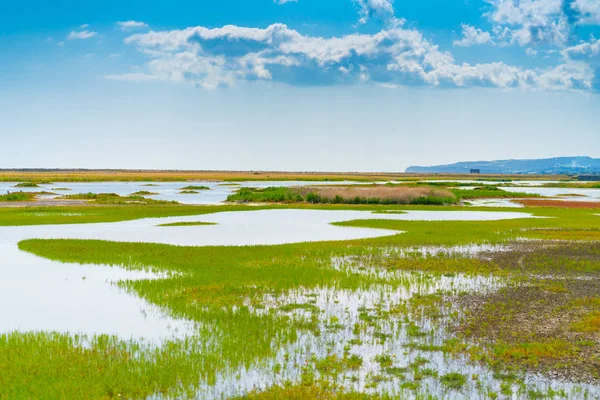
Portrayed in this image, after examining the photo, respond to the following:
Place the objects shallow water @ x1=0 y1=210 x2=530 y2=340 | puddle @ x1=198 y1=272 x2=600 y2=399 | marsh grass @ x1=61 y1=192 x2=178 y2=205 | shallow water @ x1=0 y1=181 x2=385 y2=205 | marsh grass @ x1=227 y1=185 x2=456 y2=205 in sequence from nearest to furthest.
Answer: puddle @ x1=198 y1=272 x2=600 y2=399, shallow water @ x1=0 y1=210 x2=530 y2=340, marsh grass @ x1=61 y1=192 x2=178 y2=205, marsh grass @ x1=227 y1=185 x2=456 y2=205, shallow water @ x1=0 y1=181 x2=385 y2=205

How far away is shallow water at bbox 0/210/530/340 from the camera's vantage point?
14633 millimetres

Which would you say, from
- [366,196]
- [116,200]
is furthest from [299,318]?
[116,200]

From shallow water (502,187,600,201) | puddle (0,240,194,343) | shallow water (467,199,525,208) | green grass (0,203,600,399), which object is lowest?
puddle (0,240,194,343)

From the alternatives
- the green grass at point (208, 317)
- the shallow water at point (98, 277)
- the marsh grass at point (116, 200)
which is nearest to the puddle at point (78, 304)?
the shallow water at point (98, 277)

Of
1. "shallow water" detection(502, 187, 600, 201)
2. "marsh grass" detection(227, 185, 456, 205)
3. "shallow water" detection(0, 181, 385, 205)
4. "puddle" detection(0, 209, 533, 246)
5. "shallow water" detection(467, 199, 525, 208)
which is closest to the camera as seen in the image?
"puddle" detection(0, 209, 533, 246)

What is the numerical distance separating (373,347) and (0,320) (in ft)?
32.0

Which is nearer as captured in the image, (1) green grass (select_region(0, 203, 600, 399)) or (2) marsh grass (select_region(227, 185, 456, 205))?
(1) green grass (select_region(0, 203, 600, 399))

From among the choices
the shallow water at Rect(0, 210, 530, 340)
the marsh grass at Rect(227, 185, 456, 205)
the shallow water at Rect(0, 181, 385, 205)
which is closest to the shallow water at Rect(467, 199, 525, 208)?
the marsh grass at Rect(227, 185, 456, 205)

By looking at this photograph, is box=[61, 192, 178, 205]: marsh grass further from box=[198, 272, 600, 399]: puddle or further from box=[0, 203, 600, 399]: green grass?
box=[198, 272, 600, 399]: puddle

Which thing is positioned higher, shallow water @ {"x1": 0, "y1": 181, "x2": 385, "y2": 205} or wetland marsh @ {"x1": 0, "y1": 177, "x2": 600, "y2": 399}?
shallow water @ {"x1": 0, "y1": 181, "x2": 385, "y2": 205}

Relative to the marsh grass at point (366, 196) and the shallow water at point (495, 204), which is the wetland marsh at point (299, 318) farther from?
the marsh grass at point (366, 196)

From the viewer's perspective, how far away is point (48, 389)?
10.1 meters

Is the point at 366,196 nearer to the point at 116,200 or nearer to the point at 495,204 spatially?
the point at 495,204

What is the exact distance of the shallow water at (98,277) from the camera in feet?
48.0
